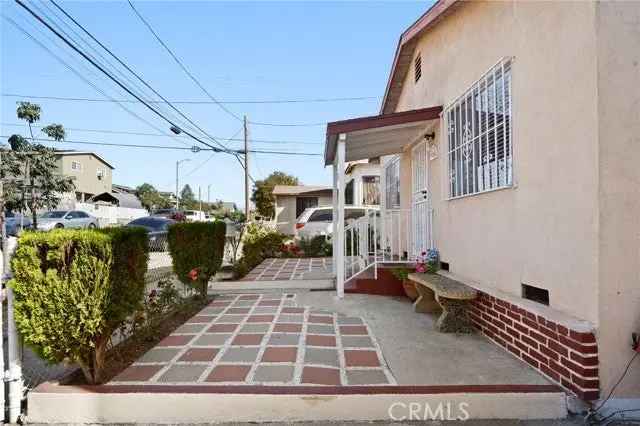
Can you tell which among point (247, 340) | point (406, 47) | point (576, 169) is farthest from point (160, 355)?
point (406, 47)

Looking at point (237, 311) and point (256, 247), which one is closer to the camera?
point (237, 311)

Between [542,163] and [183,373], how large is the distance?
3429mm

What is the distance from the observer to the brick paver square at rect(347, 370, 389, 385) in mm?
3193

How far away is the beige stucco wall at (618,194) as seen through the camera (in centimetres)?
275

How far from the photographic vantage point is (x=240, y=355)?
12.7ft

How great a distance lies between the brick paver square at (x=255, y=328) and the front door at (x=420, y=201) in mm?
3050

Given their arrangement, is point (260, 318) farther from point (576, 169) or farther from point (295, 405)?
point (576, 169)

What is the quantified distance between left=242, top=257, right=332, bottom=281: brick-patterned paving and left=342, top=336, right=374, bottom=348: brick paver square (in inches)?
133

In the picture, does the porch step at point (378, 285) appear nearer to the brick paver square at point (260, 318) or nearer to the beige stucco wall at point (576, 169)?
the brick paver square at point (260, 318)

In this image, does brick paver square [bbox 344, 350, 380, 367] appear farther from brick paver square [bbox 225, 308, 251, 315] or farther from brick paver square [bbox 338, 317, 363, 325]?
brick paver square [bbox 225, 308, 251, 315]

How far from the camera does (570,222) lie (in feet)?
9.95

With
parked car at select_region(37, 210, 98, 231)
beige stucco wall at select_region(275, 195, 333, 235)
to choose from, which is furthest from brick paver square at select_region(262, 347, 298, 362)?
beige stucco wall at select_region(275, 195, 333, 235)

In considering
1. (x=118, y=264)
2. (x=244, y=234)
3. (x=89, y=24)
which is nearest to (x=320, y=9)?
(x=89, y=24)

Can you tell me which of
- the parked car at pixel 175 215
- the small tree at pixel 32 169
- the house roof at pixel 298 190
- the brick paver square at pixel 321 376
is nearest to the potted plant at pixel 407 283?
the brick paver square at pixel 321 376
